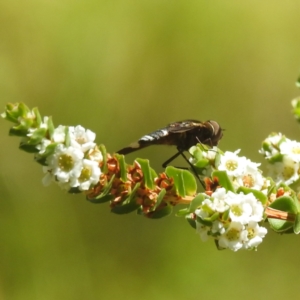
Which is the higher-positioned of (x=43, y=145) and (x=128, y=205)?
(x=43, y=145)

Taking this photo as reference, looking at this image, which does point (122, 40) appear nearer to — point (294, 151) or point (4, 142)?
point (4, 142)

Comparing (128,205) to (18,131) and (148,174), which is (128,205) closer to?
(148,174)

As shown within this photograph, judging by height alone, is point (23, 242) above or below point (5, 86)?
below

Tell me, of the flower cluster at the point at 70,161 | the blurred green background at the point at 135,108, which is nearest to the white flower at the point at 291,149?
the flower cluster at the point at 70,161

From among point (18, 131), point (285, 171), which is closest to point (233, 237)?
point (285, 171)

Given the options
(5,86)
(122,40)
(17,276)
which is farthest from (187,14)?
(17,276)

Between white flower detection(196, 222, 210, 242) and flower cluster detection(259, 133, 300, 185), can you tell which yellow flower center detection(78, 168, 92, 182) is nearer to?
white flower detection(196, 222, 210, 242)
